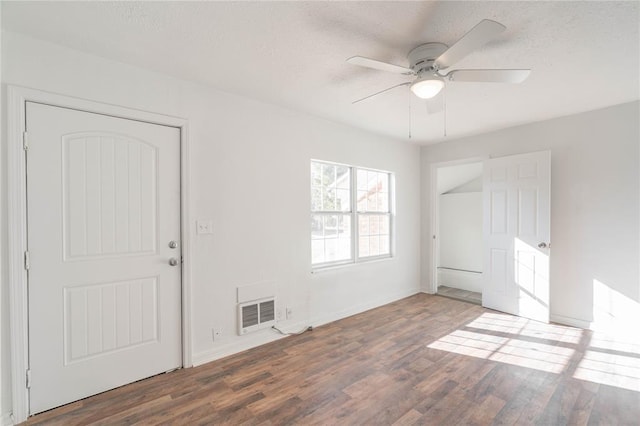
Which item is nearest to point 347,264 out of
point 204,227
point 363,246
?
point 363,246

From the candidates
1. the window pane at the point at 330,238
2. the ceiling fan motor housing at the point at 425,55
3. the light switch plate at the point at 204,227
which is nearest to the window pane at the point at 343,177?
the window pane at the point at 330,238

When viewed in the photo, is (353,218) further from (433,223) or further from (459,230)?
(459,230)

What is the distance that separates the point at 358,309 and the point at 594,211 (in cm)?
298

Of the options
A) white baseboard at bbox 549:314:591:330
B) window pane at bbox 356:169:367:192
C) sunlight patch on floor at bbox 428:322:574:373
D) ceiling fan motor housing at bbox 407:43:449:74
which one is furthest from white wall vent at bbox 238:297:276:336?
white baseboard at bbox 549:314:591:330

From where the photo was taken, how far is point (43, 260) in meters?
1.95

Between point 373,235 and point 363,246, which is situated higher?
point 373,235

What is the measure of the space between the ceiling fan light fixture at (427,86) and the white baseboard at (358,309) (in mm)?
2651

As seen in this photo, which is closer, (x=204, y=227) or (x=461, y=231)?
(x=204, y=227)

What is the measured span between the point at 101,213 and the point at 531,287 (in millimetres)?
4643

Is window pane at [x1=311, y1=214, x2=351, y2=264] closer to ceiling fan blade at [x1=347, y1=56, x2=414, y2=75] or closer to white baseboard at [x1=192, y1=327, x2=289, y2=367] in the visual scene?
white baseboard at [x1=192, y1=327, x2=289, y2=367]

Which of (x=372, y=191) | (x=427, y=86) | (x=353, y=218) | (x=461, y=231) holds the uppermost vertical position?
(x=427, y=86)

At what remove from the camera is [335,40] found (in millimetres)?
1914

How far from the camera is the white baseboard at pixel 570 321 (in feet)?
10.8

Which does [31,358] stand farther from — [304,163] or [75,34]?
[304,163]
